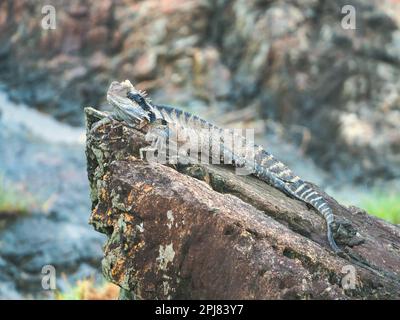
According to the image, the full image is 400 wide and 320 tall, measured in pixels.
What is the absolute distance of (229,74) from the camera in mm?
16000

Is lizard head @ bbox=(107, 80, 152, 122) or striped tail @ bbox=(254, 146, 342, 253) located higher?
lizard head @ bbox=(107, 80, 152, 122)

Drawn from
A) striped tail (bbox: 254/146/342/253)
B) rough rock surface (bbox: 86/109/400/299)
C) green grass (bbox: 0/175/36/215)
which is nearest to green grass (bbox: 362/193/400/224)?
striped tail (bbox: 254/146/342/253)

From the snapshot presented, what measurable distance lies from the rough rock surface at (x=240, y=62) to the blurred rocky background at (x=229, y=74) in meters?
0.02

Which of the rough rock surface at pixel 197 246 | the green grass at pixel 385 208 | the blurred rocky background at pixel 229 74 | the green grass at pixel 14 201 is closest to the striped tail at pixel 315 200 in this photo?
the rough rock surface at pixel 197 246

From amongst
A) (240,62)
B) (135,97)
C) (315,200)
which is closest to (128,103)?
(135,97)

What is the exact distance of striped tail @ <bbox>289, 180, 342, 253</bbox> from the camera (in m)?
5.37

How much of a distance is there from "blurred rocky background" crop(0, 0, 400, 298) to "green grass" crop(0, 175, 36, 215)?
815 mm

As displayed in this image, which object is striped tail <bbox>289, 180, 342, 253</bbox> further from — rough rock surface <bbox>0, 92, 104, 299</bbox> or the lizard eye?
rough rock surface <bbox>0, 92, 104, 299</bbox>

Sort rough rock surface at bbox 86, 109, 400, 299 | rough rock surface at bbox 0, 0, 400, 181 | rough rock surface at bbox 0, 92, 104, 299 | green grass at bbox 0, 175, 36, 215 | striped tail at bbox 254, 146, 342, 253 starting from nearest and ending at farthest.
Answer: rough rock surface at bbox 86, 109, 400, 299 → striped tail at bbox 254, 146, 342, 253 → rough rock surface at bbox 0, 92, 104, 299 → green grass at bbox 0, 175, 36, 215 → rough rock surface at bbox 0, 0, 400, 181

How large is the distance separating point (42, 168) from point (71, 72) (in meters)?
3.09

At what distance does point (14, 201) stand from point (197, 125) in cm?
728

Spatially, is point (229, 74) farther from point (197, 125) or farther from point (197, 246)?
point (197, 246)

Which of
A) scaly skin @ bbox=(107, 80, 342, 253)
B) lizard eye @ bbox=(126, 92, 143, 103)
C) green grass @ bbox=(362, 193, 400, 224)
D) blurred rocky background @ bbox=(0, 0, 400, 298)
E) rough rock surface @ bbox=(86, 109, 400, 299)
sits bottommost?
rough rock surface @ bbox=(86, 109, 400, 299)
